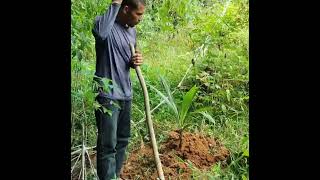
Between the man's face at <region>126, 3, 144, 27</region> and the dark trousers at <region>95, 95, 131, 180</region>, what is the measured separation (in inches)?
14.8

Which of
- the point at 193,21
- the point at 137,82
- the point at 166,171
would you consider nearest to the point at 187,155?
the point at 166,171

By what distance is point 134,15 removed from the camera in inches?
136

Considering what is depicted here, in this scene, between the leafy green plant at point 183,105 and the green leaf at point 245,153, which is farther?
the leafy green plant at point 183,105

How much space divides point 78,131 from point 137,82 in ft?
1.18

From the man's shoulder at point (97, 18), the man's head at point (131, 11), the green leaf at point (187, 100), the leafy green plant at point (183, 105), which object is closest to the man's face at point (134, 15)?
the man's head at point (131, 11)

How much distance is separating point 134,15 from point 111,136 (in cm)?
58

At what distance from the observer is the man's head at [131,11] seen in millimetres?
3434

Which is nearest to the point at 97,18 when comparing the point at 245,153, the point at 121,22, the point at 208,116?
the point at 121,22

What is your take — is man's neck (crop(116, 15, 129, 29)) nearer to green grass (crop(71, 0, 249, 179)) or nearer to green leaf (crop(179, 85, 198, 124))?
green grass (crop(71, 0, 249, 179))

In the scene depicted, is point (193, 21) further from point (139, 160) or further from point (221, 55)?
point (139, 160)

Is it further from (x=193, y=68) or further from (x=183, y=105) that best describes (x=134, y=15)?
(x=183, y=105)

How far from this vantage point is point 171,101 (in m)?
3.50

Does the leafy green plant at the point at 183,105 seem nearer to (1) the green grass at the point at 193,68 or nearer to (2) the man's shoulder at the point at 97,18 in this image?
(1) the green grass at the point at 193,68

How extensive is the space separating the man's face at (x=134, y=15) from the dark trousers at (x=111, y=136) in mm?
377
